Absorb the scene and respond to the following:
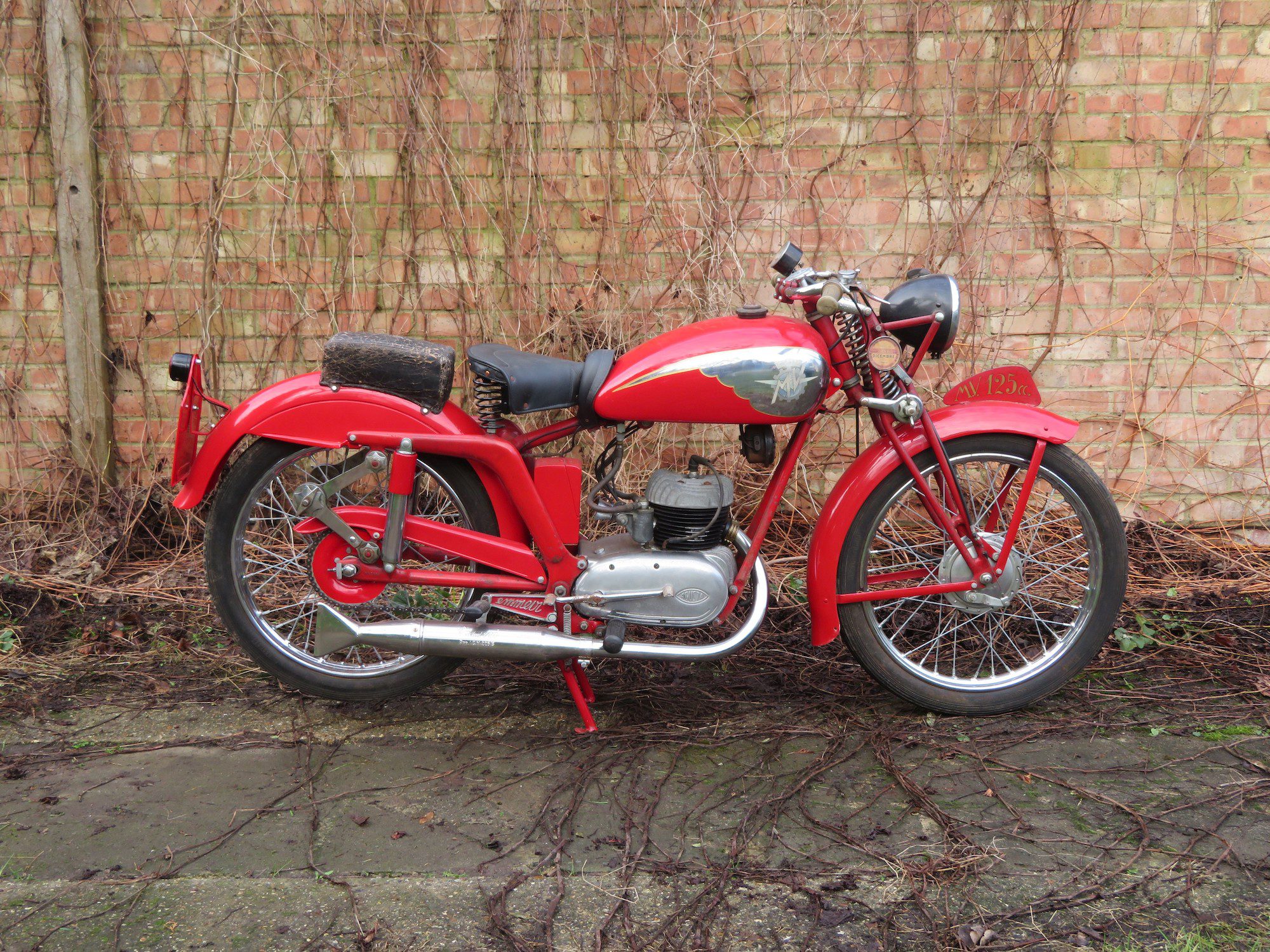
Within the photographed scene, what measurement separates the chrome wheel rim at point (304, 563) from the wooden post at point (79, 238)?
1445 mm

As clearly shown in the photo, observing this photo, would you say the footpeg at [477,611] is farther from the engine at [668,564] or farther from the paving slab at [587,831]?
the paving slab at [587,831]

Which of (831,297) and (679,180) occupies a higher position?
(679,180)

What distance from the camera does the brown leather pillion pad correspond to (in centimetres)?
260

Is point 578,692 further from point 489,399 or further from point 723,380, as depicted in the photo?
point 723,380

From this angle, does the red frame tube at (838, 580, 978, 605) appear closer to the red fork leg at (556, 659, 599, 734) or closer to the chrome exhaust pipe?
the chrome exhaust pipe

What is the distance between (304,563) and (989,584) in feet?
6.45

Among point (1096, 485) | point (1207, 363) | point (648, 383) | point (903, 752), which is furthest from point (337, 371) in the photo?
point (1207, 363)

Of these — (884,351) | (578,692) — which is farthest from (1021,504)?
(578,692)

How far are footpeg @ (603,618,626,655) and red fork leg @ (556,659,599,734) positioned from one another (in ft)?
0.61

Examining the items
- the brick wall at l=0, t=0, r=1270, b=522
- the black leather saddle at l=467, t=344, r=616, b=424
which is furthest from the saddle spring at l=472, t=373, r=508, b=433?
the brick wall at l=0, t=0, r=1270, b=522

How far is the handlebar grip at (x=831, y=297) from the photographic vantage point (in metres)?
2.53

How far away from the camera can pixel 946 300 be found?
2.60 m

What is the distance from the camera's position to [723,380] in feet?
8.15

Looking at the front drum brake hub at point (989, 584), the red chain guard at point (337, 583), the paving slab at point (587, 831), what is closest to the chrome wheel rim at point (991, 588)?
the front drum brake hub at point (989, 584)
